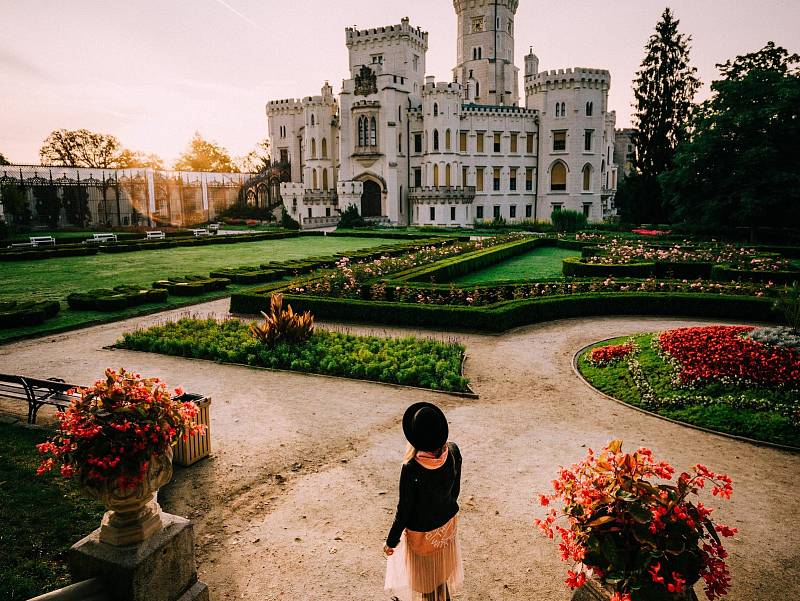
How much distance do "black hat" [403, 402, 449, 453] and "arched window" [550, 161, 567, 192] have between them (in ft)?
178

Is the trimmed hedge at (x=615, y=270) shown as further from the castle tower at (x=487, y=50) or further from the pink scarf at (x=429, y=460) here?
the castle tower at (x=487, y=50)

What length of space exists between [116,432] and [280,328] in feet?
24.7

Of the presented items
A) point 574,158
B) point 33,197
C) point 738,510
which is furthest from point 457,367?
point 33,197

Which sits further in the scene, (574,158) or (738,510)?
(574,158)

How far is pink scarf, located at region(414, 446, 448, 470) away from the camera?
3.50 metres

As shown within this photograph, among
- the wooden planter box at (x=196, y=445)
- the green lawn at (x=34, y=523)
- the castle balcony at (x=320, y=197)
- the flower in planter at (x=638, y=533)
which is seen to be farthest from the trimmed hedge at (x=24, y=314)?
the castle balcony at (x=320, y=197)

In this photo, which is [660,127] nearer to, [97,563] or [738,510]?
[738,510]

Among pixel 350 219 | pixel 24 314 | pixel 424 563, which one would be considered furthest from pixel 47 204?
Answer: pixel 424 563

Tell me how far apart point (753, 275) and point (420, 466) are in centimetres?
1810

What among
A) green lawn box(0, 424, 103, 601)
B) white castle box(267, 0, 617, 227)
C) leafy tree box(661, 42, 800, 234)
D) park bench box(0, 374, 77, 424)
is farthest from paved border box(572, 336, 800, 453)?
white castle box(267, 0, 617, 227)

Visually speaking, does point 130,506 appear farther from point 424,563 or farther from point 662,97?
point 662,97

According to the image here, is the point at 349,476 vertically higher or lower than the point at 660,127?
lower

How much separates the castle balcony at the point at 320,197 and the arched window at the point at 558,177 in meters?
21.7

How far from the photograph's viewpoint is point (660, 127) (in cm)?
4128
